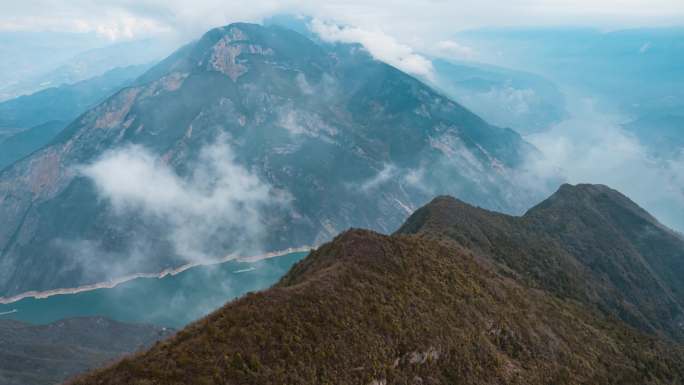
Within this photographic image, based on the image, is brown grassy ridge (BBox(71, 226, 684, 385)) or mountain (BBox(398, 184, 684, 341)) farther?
mountain (BBox(398, 184, 684, 341))

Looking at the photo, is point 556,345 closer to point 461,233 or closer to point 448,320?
point 448,320

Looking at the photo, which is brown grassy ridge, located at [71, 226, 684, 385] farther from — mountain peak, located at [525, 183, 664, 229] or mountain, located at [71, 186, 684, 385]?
mountain peak, located at [525, 183, 664, 229]

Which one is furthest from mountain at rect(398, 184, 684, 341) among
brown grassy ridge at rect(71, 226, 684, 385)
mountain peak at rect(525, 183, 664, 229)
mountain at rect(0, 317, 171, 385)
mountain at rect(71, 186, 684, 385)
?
mountain at rect(0, 317, 171, 385)

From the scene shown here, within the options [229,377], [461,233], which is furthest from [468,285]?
[461,233]

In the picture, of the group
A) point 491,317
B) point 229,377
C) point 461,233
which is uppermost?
point 229,377

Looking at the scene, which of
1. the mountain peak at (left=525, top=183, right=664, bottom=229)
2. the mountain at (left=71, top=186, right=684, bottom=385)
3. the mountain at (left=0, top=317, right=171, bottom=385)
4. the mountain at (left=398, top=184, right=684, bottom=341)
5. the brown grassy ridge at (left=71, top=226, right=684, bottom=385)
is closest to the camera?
the brown grassy ridge at (left=71, top=226, right=684, bottom=385)

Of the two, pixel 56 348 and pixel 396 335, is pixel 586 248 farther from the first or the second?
pixel 56 348
